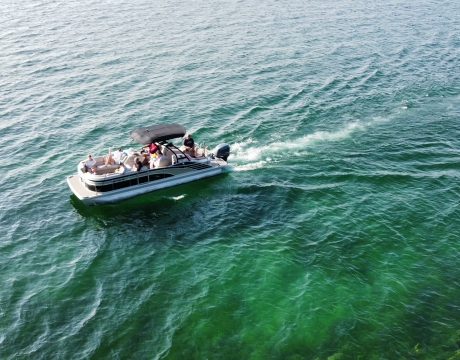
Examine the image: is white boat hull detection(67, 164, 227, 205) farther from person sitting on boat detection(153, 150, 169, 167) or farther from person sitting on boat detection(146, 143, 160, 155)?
person sitting on boat detection(146, 143, 160, 155)

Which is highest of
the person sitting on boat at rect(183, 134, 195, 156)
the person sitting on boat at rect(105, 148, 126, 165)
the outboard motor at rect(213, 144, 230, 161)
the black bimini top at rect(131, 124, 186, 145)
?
the black bimini top at rect(131, 124, 186, 145)

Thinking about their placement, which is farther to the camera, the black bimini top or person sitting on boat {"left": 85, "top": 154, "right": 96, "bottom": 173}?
the black bimini top

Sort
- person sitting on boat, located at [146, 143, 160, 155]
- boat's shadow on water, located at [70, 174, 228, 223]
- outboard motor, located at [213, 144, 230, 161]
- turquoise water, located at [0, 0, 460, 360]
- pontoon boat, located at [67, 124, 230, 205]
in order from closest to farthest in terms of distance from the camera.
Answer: turquoise water, located at [0, 0, 460, 360]
boat's shadow on water, located at [70, 174, 228, 223]
pontoon boat, located at [67, 124, 230, 205]
person sitting on boat, located at [146, 143, 160, 155]
outboard motor, located at [213, 144, 230, 161]

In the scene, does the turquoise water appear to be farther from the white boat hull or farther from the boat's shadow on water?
the white boat hull

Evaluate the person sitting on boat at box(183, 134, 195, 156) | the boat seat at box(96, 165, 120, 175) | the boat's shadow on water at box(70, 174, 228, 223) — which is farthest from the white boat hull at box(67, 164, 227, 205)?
the person sitting on boat at box(183, 134, 195, 156)

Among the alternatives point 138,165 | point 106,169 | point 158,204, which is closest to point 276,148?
point 158,204

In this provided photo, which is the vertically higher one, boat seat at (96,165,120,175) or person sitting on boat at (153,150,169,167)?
boat seat at (96,165,120,175)

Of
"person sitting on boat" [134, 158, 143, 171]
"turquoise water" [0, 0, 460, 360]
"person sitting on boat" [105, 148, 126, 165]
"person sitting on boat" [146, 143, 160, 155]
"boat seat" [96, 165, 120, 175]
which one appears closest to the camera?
"turquoise water" [0, 0, 460, 360]

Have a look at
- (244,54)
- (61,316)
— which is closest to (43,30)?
(244,54)
